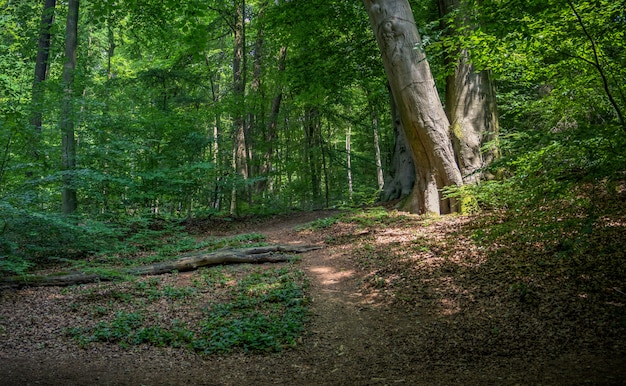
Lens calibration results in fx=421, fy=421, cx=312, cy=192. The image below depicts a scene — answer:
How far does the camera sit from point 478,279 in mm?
5727

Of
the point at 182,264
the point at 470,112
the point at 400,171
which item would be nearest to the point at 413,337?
the point at 182,264

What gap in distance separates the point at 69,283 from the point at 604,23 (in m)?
8.95

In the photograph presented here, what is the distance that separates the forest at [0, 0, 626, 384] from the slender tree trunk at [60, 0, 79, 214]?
0.18 feet

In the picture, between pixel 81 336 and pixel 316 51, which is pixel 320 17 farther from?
pixel 81 336

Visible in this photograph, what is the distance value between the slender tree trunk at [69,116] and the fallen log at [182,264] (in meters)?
4.14

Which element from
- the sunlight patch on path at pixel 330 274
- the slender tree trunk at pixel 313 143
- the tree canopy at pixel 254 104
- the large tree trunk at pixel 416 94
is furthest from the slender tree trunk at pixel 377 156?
the sunlight patch on path at pixel 330 274

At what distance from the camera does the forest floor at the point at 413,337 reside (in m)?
3.80

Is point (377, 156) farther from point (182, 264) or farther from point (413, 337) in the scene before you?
point (413, 337)

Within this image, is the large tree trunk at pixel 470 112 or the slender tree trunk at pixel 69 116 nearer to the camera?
the large tree trunk at pixel 470 112

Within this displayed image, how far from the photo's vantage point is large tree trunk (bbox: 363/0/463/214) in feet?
30.8

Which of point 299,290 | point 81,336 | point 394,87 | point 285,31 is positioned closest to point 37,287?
point 81,336

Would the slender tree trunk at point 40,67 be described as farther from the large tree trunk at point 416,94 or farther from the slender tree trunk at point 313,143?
the slender tree trunk at point 313,143

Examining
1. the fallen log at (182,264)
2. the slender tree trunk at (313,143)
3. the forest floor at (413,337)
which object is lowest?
the forest floor at (413,337)

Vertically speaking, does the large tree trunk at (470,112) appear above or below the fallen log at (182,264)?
above
